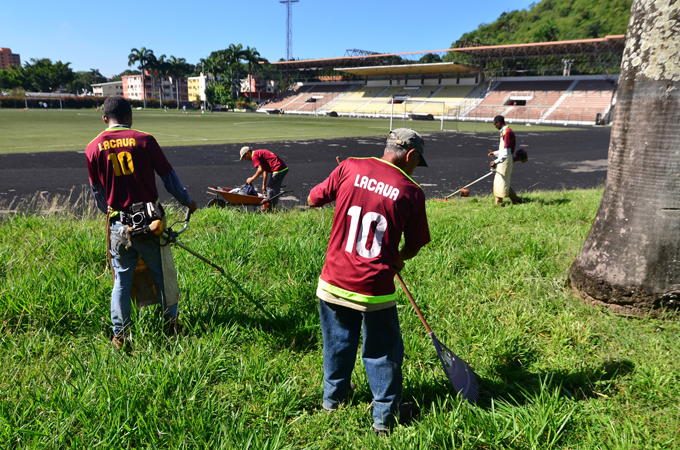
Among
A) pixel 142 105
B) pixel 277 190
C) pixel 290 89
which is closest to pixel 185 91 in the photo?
pixel 142 105

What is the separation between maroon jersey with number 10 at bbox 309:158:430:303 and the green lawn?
88 centimetres

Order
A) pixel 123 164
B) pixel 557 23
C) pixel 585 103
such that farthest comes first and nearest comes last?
pixel 557 23 → pixel 585 103 → pixel 123 164

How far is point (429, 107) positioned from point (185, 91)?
110954mm

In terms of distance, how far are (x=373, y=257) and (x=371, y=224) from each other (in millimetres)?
189

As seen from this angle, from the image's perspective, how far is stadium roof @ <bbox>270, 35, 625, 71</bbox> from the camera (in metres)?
47.4

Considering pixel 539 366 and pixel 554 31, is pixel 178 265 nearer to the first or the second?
pixel 539 366

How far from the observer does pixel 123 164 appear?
3.15 m

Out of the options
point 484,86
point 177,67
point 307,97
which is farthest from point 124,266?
point 177,67

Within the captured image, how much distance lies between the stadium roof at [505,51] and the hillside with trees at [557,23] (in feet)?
73.8

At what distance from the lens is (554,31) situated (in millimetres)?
77188

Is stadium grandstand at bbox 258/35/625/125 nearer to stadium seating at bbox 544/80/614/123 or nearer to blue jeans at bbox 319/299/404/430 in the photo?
stadium seating at bbox 544/80/614/123

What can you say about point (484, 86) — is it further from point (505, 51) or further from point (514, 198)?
point (514, 198)

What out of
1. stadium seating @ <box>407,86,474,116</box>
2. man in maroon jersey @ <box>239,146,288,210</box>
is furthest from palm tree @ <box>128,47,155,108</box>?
man in maroon jersey @ <box>239,146,288,210</box>

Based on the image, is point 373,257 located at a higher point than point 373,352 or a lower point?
higher
